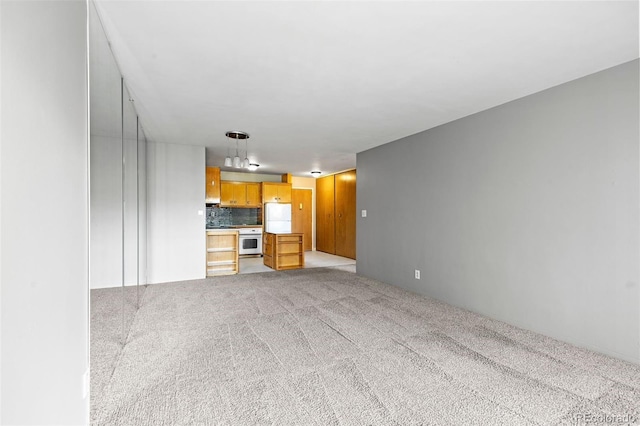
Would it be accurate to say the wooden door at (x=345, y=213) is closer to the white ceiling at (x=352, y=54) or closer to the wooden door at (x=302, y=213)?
the wooden door at (x=302, y=213)

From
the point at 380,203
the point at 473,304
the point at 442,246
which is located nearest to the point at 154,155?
the point at 380,203

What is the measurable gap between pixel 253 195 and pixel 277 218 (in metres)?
0.86

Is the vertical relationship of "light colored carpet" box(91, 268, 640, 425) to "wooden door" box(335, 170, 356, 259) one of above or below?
below

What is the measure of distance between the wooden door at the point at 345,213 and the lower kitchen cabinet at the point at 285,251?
159cm

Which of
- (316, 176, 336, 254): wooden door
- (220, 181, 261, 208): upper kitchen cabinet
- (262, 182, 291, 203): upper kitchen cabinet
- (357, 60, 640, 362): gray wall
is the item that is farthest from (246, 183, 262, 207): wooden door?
(357, 60, 640, 362): gray wall

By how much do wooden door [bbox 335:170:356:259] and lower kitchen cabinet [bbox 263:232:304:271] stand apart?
1592mm

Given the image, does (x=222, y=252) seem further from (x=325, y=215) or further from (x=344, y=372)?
(x=344, y=372)

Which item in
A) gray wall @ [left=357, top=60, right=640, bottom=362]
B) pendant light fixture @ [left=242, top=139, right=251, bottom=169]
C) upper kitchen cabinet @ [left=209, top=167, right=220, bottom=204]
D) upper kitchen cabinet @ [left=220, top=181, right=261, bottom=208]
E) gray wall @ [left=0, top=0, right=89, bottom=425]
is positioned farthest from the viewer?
upper kitchen cabinet @ [left=220, top=181, right=261, bottom=208]

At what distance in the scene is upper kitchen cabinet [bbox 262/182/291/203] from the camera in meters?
7.96

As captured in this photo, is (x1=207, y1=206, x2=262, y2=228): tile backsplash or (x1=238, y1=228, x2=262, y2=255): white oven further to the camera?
(x1=207, y1=206, x2=262, y2=228): tile backsplash

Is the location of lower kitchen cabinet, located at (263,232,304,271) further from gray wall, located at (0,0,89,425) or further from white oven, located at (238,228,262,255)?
gray wall, located at (0,0,89,425)

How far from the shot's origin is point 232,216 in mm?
8219

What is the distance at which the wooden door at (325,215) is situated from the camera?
28.0ft

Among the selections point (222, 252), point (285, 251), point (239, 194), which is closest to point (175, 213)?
point (222, 252)
